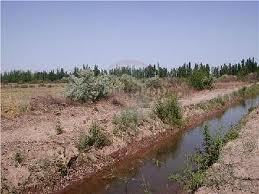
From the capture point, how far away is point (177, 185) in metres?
13.9

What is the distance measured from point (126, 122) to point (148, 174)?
5.21 metres

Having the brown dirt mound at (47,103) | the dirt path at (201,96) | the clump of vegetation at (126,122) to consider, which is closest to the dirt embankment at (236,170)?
the clump of vegetation at (126,122)

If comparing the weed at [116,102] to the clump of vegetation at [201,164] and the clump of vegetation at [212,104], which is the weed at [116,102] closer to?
the clump of vegetation at [212,104]

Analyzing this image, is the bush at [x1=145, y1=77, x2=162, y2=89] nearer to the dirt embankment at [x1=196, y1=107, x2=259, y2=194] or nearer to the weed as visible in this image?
the weed

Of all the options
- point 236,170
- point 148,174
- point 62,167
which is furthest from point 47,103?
point 236,170

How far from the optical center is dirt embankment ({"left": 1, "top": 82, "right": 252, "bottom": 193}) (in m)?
13.8

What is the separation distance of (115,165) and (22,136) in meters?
4.97

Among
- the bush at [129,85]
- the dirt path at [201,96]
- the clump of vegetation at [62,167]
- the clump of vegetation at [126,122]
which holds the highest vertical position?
the bush at [129,85]

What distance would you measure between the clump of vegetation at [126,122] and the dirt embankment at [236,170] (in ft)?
19.0

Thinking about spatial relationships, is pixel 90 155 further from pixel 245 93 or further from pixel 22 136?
pixel 245 93

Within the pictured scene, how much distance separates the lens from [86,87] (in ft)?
96.5

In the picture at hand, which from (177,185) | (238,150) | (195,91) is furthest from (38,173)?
(195,91)

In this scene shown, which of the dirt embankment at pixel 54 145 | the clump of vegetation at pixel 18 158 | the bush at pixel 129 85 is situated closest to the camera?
the dirt embankment at pixel 54 145

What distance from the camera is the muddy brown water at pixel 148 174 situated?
1409cm
